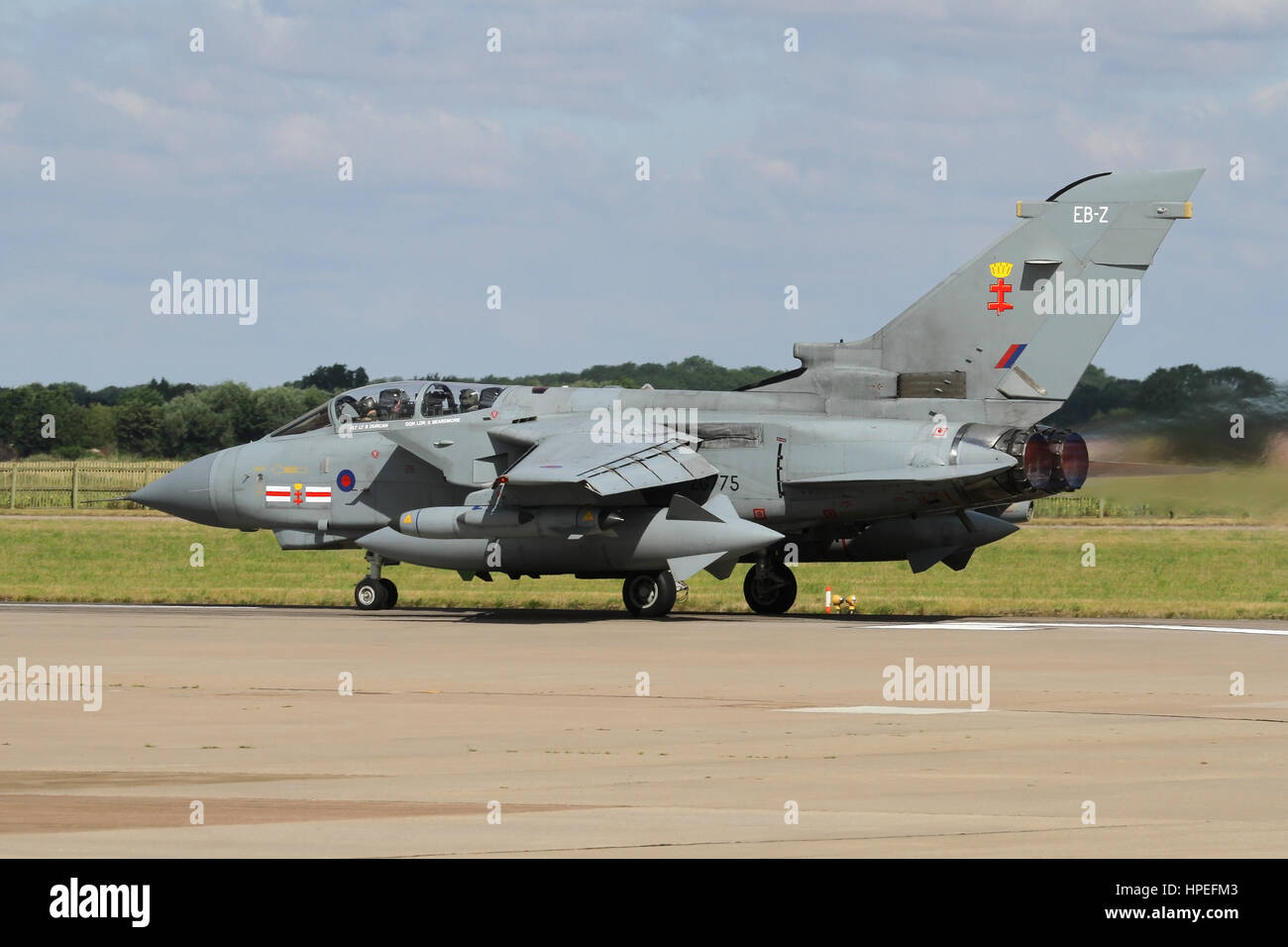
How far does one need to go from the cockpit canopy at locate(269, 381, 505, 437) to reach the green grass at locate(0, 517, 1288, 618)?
3128 millimetres

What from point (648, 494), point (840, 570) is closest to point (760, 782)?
point (648, 494)

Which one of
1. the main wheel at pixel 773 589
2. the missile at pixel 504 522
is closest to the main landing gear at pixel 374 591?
the missile at pixel 504 522

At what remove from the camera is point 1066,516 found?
197 feet

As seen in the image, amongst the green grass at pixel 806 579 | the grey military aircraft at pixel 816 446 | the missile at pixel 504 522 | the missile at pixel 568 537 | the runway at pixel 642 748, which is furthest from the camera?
the green grass at pixel 806 579

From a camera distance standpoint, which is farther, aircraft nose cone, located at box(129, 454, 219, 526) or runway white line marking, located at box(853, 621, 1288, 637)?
aircraft nose cone, located at box(129, 454, 219, 526)

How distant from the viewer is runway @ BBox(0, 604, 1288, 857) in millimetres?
9219

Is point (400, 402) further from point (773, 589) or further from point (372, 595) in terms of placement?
point (773, 589)

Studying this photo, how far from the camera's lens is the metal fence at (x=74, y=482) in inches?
2544

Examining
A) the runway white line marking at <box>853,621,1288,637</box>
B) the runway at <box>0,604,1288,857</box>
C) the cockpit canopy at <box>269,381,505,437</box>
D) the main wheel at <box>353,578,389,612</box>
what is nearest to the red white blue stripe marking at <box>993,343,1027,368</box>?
the runway white line marking at <box>853,621,1288,637</box>

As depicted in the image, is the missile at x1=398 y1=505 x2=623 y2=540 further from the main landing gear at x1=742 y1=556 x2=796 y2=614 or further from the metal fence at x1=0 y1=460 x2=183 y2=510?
the metal fence at x1=0 y1=460 x2=183 y2=510

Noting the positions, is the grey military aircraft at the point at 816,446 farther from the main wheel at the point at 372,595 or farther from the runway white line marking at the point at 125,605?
the runway white line marking at the point at 125,605

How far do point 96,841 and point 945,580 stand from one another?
26433 mm

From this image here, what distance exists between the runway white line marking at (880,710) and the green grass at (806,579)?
11793 millimetres

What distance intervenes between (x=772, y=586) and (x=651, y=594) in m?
2.52
